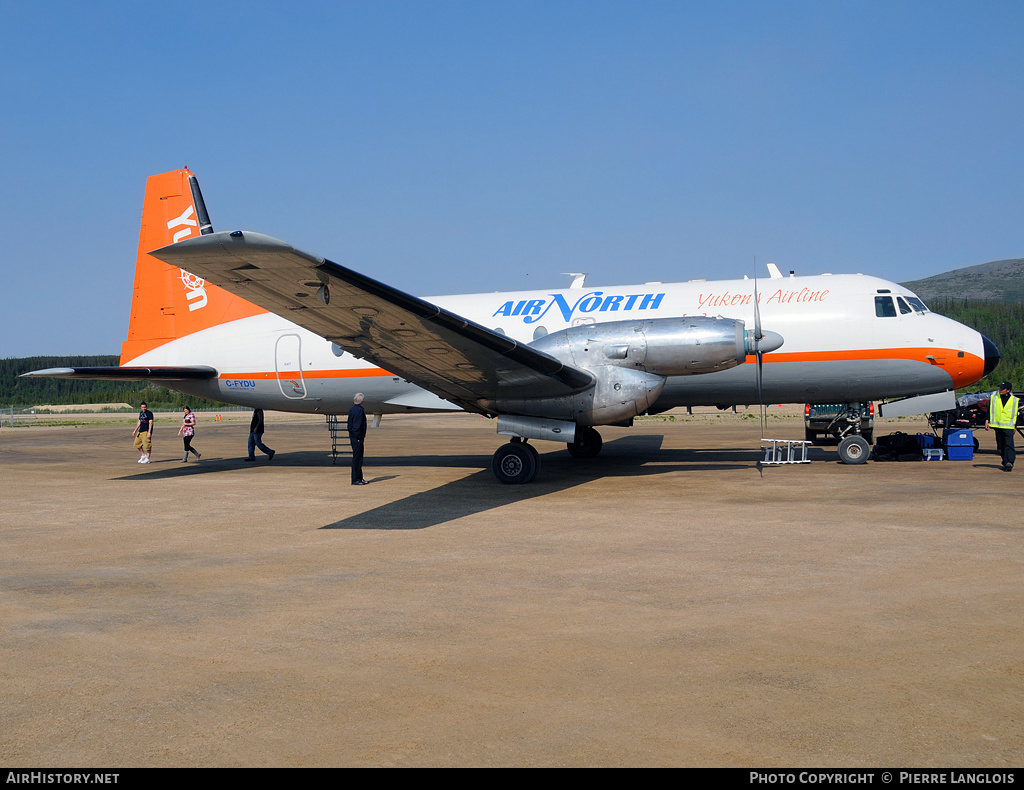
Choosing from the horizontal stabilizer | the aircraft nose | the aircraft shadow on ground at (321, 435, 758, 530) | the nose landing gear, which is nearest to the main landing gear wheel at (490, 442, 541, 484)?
the nose landing gear

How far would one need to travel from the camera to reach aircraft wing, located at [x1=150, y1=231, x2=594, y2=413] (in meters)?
8.52

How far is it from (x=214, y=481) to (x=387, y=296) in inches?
315

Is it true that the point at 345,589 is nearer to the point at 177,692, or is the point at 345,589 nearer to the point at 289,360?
the point at 177,692

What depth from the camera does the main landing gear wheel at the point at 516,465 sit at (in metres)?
13.9

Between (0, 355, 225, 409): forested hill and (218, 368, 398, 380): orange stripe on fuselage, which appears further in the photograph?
(0, 355, 225, 409): forested hill

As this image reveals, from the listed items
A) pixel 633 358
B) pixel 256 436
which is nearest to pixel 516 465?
pixel 633 358

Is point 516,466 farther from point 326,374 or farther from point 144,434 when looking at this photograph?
point 144,434

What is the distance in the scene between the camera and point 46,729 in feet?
12.8

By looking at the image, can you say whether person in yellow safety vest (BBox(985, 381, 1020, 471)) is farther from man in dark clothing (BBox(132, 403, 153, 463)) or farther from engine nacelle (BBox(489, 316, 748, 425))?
man in dark clothing (BBox(132, 403, 153, 463))

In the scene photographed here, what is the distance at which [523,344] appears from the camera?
12875mm

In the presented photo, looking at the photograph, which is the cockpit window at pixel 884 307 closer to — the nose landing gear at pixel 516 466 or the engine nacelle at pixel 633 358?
the engine nacelle at pixel 633 358

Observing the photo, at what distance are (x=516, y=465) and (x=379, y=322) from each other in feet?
13.1

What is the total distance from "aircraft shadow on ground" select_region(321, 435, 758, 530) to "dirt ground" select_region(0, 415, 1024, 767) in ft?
0.46

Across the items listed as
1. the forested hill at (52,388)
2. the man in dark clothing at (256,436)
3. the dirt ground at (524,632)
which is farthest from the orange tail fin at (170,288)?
the forested hill at (52,388)
